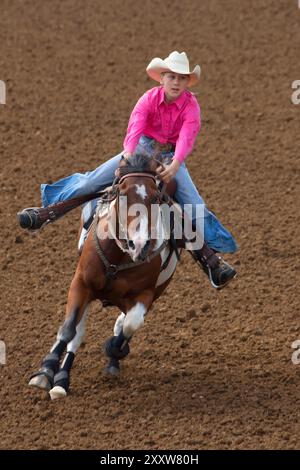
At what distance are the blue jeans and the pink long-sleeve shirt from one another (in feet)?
0.36

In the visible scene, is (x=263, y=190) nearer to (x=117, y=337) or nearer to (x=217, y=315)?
(x=217, y=315)

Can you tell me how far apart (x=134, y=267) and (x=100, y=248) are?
0.27 meters

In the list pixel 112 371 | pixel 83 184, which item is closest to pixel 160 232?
pixel 83 184

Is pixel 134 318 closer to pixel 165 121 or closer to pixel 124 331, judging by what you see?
pixel 124 331

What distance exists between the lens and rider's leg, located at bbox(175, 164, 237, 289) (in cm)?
770

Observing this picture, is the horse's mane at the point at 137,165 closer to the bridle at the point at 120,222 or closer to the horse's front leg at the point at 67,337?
the bridle at the point at 120,222

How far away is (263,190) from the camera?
38.1 feet

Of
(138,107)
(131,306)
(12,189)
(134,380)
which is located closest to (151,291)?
(131,306)

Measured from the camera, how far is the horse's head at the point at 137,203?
22.2 ft

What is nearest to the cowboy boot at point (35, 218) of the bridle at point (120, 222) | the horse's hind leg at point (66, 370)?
the bridle at point (120, 222)

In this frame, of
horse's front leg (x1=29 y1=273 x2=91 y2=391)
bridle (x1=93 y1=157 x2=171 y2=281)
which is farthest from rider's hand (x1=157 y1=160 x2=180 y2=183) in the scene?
horse's front leg (x1=29 y1=273 x2=91 y2=391)

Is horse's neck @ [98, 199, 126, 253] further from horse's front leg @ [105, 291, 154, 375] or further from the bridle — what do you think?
horse's front leg @ [105, 291, 154, 375]

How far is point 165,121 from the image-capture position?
25.0ft

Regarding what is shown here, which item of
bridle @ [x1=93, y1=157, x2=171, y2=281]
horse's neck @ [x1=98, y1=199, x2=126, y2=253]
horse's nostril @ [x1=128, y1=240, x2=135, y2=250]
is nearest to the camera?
horse's nostril @ [x1=128, y1=240, x2=135, y2=250]
